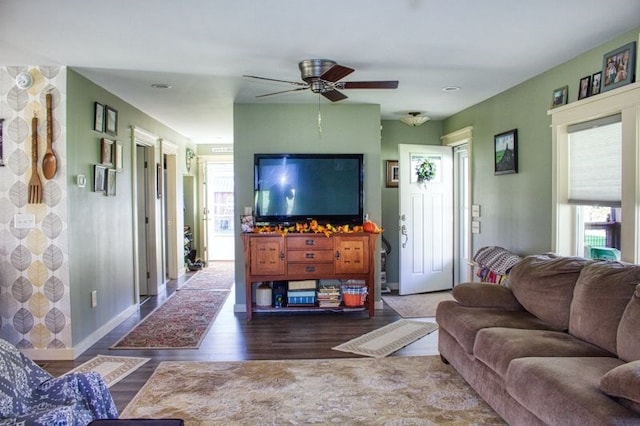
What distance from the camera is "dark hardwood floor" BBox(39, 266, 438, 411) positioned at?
359cm

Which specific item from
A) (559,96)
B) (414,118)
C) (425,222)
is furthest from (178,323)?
(559,96)

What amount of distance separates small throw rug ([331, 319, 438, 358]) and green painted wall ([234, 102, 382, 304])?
1.29 metres

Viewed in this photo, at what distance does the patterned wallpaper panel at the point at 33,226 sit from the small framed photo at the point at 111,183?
2.58ft

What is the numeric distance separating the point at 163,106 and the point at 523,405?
468 centimetres

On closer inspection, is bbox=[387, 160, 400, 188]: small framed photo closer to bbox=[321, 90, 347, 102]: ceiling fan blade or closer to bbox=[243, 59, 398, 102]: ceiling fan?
bbox=[321, 90, 347, 102]: ceiling fan blade

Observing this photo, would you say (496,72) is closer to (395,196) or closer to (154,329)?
(395,196)

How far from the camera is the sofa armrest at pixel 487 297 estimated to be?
3283 millimetres

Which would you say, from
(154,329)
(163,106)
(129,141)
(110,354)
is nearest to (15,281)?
(110,354)

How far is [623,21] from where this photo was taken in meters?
2.83

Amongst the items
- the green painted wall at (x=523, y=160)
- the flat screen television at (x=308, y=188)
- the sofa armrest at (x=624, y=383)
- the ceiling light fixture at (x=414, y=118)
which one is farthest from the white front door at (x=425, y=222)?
the sofa armrest at (x=624, y=383)

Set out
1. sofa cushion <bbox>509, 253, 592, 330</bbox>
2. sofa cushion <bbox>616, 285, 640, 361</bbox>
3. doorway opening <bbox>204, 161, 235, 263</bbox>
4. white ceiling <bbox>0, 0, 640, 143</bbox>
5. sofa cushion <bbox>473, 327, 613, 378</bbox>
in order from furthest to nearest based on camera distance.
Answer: doorway opening <bbox>204, 161, 235, 263</bbox>, sofa cushion <bbox>509, 253, 592, 330</bbox>, white ceiling <bbox>0, 0, 640, 143</bbox>, sofa cushion <bbox>473, 327, 613, 378</bbox>, sofa cushion <bbox>616, 285, 640, 361</bbox>

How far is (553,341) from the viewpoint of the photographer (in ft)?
8.29

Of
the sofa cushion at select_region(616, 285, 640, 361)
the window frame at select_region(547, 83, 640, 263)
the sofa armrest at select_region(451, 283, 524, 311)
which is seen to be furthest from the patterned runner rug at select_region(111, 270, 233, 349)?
the window frame at select_region(547, 83, 640, 263)

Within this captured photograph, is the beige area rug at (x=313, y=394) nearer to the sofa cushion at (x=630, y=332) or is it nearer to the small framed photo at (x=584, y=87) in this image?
the sofa cushion at (x=630, y=332)
